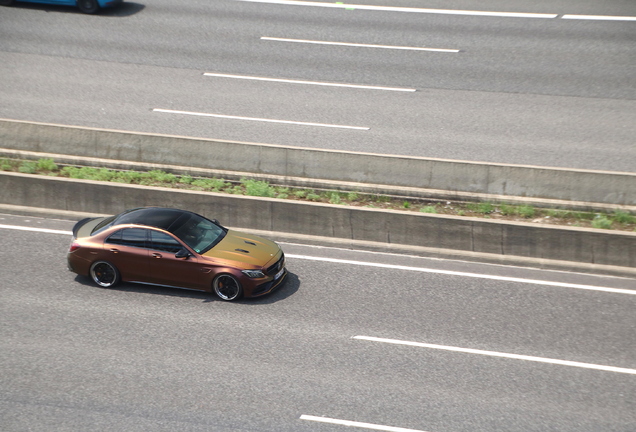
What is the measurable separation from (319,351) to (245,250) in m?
2.71

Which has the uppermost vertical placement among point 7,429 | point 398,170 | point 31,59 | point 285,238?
point 31,59

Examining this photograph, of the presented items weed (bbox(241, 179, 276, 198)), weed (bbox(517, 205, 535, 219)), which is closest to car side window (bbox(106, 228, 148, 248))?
weed (bbox(241, 179, 276, 198))

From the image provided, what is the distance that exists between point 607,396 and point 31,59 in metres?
19.2

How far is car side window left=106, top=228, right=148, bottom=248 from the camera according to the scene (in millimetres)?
12023

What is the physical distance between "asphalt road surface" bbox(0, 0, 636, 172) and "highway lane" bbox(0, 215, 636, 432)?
5.50 meters

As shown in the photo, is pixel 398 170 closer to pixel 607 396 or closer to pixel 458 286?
pixel 458 286

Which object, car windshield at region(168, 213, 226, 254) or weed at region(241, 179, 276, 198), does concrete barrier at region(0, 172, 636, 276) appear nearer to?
weed at region(241, 179, 276, 198)

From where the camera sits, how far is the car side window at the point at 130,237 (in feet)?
39.4

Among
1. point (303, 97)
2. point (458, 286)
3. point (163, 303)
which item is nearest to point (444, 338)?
point (458, 286)

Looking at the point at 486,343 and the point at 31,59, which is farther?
the point at 31,59

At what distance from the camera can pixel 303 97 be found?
19.4 metres

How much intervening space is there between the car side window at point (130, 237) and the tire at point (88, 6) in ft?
48.6

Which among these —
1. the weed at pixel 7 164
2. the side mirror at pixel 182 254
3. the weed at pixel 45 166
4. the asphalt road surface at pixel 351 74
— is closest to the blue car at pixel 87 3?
the asphalt road surface at pixel 351 74

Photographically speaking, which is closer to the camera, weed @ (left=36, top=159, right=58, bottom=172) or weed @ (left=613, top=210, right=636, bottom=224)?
weed @ (left=613, top=210, right=636, bottom=224)
